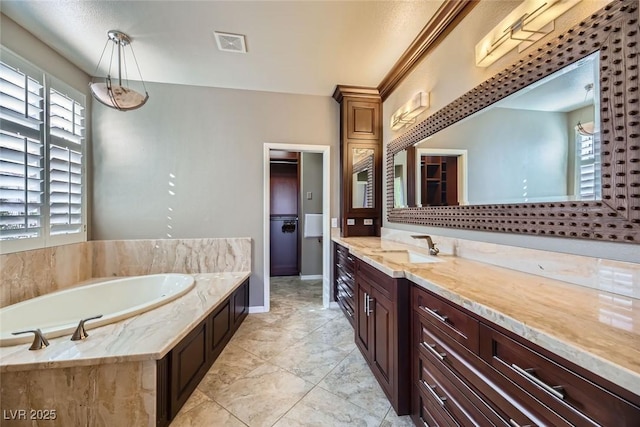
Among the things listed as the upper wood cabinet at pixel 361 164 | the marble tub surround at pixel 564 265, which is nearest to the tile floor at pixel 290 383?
the marble tub surround at pixel 564 265

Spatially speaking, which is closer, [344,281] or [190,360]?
[190,360]

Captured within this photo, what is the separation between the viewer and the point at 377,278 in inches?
70.0

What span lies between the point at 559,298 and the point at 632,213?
41cm

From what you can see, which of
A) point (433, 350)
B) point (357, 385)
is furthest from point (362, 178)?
point (433, 350)

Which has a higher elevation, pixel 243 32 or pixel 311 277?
pixel 243 32

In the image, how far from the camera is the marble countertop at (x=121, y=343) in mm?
1279

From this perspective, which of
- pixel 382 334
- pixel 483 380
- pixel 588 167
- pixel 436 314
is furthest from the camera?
pixel 382 334

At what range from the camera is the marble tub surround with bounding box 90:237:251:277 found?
9.81 ft

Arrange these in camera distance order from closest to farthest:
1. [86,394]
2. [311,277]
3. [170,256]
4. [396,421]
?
1. [86,394]
2. [396,421]
3. [170,256]
4. [311,277]

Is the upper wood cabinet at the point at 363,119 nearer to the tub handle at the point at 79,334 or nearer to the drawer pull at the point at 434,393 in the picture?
the drawer pull at the point at 434,393

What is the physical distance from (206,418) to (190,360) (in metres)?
0.36

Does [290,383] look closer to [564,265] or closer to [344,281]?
[344,281]

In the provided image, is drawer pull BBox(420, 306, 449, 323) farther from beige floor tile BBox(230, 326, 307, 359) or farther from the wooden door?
the wooden door

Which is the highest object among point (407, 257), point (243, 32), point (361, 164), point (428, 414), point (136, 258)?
point (243, 32)
